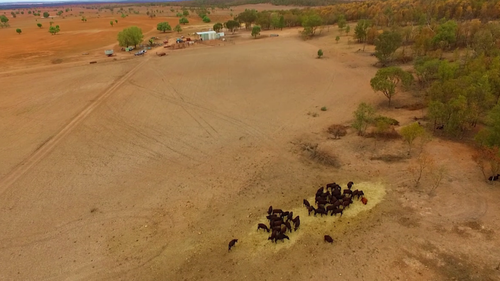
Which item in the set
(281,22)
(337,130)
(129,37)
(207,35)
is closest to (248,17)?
(281,22)

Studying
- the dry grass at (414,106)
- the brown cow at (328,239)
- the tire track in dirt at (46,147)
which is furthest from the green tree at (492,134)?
the tire track in dirt at (46,147)

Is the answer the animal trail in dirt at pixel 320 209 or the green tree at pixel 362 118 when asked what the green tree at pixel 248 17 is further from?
the animal trail in dirt at pixel 320 209

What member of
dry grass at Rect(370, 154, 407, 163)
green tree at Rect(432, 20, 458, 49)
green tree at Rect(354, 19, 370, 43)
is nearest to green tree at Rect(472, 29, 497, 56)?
green tree at Rect(432, 20, 458, 49)

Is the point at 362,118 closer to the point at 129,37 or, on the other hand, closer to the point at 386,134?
the point at 386,134

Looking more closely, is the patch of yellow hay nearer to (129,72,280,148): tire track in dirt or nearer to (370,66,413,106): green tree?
(129,72,280,148): tire track in dirt

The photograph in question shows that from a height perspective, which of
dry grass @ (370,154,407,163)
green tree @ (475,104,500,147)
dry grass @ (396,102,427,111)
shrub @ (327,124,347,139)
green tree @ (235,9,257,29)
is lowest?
dry grass @ (370,154,407,163)

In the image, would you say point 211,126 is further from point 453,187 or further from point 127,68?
point 127,68
